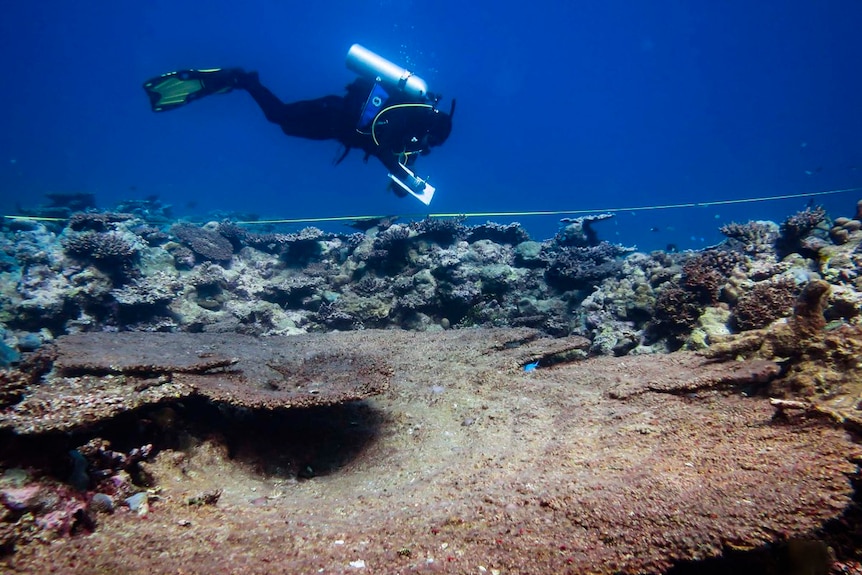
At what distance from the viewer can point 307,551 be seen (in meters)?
2.15

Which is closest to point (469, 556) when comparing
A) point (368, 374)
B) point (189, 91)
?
point (368, 374)

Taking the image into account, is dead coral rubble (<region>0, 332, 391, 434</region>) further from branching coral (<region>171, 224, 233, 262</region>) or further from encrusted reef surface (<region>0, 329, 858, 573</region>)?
branching coral (<region>171, 224, 233, 262</region>)

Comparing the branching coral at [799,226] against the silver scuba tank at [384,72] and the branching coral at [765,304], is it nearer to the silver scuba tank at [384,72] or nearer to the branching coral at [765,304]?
the branching coral at [765,304]

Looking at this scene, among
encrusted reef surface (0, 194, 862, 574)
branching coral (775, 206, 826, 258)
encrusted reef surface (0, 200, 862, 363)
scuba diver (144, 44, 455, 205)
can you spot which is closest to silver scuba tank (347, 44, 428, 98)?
scuba diver (144, 44, 455, 205)

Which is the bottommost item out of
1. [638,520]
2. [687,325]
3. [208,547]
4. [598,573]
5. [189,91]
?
[208,547]

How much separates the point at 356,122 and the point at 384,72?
1302 mm

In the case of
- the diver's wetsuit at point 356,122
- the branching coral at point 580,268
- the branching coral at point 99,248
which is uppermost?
the diver's wetsuit at point 356,122

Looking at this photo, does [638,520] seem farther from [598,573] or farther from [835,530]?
[835,530]

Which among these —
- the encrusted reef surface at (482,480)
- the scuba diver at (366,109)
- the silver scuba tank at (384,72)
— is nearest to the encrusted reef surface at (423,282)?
the scuba diver at (366,109)

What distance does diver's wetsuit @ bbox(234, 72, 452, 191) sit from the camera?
9.06 metres

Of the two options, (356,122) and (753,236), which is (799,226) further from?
(356,122)

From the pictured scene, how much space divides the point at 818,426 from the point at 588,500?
5.35 ft

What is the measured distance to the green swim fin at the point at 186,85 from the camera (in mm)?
10453

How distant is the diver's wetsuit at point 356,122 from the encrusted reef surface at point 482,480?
579cm
